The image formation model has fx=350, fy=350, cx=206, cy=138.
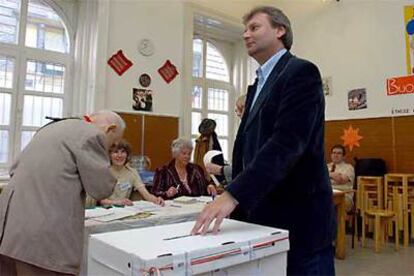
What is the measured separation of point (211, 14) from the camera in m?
5.60

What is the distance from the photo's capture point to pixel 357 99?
5074 mm

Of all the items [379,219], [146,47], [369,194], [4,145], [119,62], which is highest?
[146,47]

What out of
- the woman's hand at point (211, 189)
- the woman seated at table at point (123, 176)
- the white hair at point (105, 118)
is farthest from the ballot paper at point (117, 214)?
the woman's hand at point (211, 189)

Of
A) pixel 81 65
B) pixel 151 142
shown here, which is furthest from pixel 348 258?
pixel 81 65

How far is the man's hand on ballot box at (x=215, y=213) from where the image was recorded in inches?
30.9

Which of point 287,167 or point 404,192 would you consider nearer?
point 287,167

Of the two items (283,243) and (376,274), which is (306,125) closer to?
(283,243)

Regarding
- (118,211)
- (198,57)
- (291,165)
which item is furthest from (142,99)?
(291,165)

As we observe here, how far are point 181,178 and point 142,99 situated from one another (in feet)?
6.46

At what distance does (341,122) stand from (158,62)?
9.31 feet

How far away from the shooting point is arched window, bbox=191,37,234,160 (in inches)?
240

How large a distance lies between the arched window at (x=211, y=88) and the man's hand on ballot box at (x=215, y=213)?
16.4 ft

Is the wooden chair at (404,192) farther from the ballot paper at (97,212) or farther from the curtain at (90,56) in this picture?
the curtain at (90,56)

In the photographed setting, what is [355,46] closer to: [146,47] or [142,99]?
[146,47]
